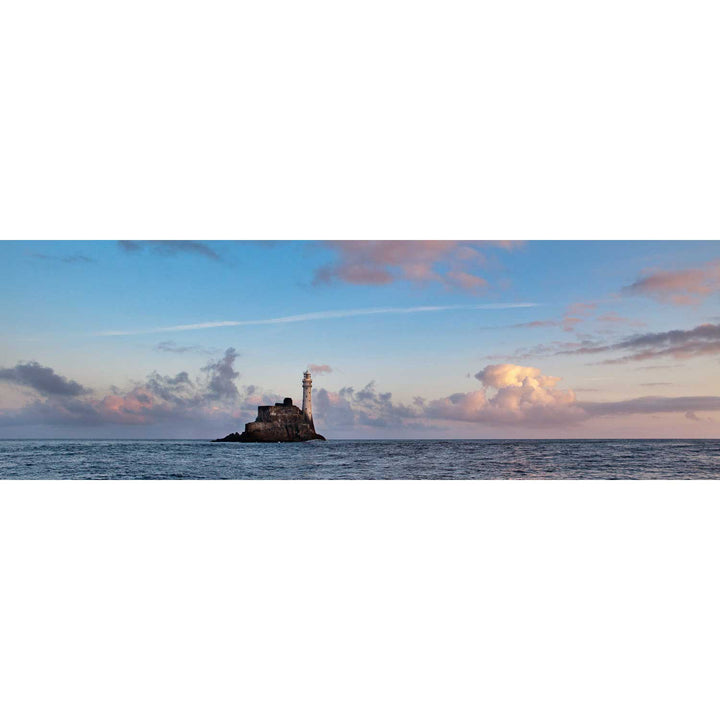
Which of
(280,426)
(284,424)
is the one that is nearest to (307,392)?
(284,424)

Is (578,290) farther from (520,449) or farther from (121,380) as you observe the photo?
(121,380)

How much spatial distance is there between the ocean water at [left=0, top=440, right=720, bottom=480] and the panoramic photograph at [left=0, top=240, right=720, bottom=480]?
11cm

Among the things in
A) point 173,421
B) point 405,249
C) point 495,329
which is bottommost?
point 173,421

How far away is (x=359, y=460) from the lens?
11.6 m

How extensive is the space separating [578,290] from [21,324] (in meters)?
7.60

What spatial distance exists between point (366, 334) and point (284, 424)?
2251mm

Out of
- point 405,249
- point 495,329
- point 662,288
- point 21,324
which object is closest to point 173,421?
point 21,324

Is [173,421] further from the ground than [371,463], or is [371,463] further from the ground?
[173,421]

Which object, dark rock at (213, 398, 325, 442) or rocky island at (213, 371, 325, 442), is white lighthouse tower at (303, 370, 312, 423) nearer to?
rocky island at (213, 371, 325, 442)

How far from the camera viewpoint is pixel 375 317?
9.61 m

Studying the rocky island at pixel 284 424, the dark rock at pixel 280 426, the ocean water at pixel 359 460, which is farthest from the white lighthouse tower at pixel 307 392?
the ocean water at pixel 359 460

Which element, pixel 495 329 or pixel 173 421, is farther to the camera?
pixel 173 421

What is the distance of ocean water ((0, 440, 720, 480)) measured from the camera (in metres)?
9.66

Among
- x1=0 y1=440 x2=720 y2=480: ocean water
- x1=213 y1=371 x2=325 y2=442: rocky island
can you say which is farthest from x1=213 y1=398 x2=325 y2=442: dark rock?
x1=0 y1=440 x2=720 y2=480: ocean water
